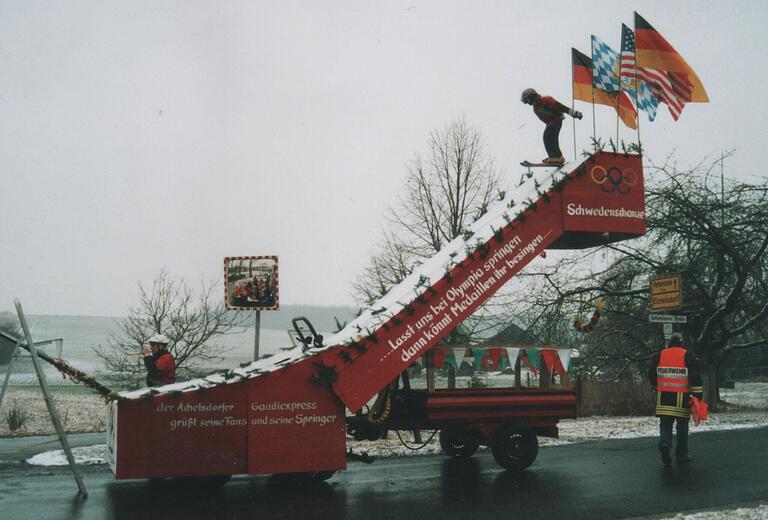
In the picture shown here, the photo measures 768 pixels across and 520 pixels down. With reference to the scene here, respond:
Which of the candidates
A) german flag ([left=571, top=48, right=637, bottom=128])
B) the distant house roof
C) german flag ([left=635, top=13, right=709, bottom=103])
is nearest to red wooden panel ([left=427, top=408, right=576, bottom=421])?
german flag ([left=571, top=48, right=637, bottom=128])

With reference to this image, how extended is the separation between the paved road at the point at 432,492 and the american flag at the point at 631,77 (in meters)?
5.78

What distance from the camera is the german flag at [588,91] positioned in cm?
1325

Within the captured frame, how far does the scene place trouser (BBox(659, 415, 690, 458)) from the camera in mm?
10969

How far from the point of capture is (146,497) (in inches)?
348

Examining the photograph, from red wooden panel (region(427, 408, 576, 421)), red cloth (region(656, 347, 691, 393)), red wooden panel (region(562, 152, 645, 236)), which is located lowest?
red wooden panel (region(427, 408, 576, 421))

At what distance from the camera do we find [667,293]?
55.7ft

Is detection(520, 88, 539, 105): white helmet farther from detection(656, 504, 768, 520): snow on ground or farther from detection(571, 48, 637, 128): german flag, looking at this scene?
detection(656, 504, 768, 520): snow on ground

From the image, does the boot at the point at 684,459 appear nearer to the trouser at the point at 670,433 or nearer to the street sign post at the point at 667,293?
the trouser at the point at 670,433

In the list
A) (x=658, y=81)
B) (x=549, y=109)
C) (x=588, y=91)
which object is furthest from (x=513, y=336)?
(x=549, y=109)

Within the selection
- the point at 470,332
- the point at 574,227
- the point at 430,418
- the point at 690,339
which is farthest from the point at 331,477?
the point at 690,339

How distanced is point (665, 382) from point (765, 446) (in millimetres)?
3265

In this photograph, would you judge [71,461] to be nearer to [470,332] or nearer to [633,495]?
[633,495]

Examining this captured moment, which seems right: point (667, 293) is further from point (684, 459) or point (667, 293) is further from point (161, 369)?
point (161, 369)

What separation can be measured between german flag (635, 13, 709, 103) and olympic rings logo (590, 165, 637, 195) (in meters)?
3.09
